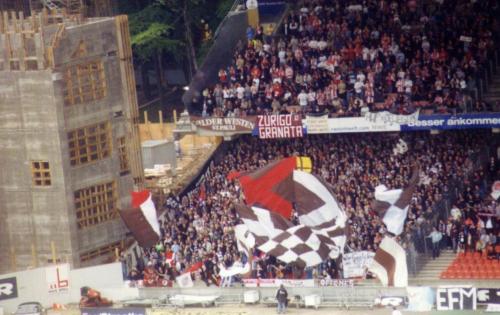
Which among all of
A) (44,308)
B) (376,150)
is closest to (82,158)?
(44,308)

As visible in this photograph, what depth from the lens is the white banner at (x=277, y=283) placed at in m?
67.9

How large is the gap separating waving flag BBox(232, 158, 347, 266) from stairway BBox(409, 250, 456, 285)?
273cm

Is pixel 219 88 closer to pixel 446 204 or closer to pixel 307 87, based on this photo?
pixel 307 87

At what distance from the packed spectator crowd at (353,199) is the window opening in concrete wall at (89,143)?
11.3 feet

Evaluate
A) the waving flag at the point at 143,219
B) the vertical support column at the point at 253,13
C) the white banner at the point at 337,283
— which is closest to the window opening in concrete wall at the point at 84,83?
the waving flag at the point at 143,219

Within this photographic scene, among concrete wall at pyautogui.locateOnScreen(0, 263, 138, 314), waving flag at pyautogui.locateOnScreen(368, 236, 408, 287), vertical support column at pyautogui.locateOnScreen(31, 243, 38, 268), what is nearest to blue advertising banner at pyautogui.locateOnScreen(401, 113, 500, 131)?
waving flag at pyautogui.locateOnScreen(368, 236, 408, 287)

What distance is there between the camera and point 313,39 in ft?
256

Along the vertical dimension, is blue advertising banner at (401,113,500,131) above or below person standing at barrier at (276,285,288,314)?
above

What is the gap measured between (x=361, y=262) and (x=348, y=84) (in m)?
9.36

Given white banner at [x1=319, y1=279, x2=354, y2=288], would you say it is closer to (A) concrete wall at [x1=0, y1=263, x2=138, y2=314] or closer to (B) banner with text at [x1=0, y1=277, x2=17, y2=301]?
(A) concrete wall at [x1=0, y1=263, x2=138, y2=314]

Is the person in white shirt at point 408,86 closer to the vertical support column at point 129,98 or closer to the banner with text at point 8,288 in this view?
the vertical support column at point 129,98

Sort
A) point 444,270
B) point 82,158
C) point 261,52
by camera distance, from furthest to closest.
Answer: point 261,52 < point 82,158 < point 444,270

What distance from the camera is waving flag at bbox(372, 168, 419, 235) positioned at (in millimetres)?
68188

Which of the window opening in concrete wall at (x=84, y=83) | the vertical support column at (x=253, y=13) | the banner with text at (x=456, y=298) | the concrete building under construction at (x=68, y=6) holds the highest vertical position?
the concrete building under construction at (x=68, y=6)
